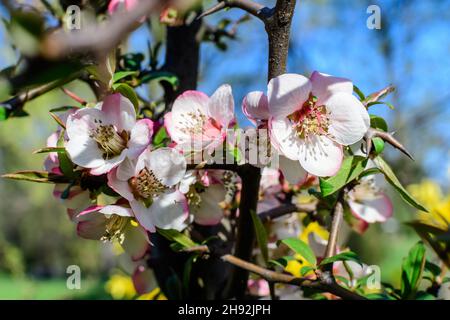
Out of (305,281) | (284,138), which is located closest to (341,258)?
(305,281)

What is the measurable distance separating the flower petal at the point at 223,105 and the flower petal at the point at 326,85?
10 cm

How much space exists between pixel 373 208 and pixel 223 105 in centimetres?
35

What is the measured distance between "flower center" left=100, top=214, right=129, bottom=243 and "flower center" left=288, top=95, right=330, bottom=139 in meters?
0.25

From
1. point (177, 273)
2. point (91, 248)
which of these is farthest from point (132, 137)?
point (91, 248)

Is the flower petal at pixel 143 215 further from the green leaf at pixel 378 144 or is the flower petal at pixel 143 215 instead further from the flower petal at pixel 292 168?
the green leaf at pixel 378 144

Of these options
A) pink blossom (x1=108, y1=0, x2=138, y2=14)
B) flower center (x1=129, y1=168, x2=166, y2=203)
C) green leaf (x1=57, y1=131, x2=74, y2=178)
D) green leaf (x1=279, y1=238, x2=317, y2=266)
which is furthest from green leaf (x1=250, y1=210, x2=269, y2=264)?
pink blossom (x1=108, y1=0, x2=138, y2=14)

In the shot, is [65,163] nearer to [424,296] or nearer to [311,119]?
[311,119]

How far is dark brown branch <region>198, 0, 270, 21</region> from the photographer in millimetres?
583

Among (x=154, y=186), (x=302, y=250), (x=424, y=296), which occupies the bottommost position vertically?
(x=424, y=296)

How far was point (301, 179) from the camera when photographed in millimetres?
605

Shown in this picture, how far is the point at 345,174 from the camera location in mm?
581

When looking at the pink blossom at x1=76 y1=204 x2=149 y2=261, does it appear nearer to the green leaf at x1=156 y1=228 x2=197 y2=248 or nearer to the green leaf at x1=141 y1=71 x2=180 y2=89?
the green leaf at x1=156 y1=228 x2=197 y2=248

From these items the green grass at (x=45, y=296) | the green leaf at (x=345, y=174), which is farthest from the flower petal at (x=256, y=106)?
the green grass at (x=45, y=296)

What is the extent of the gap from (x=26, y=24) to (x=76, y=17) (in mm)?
Answer: 633
